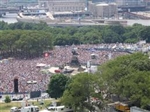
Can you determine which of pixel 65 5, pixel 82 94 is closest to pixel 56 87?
pixel 82 94

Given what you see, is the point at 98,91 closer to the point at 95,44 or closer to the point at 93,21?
the point at 95,44

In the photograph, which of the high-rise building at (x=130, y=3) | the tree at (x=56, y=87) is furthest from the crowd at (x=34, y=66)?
the high-rise building at (x=130, y=3)

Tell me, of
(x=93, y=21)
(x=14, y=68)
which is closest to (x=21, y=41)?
(x=14, y=68)

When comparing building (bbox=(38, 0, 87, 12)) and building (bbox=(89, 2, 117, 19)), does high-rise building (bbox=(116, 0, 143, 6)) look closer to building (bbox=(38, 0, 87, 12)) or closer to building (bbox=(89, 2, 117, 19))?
building (bbox=(38, 0, 87, 12))

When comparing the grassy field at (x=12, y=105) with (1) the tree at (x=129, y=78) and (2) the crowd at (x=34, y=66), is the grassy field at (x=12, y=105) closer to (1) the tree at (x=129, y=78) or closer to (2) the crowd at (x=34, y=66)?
(2) the crowd at (x=34, y=66)

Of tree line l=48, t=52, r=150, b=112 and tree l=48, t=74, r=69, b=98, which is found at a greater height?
tree line l=48, t=52, r=150, b=112

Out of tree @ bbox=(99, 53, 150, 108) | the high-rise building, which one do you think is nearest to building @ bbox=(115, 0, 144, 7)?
the high-rise building

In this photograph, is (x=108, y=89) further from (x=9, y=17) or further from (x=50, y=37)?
(x=9, y=17)
